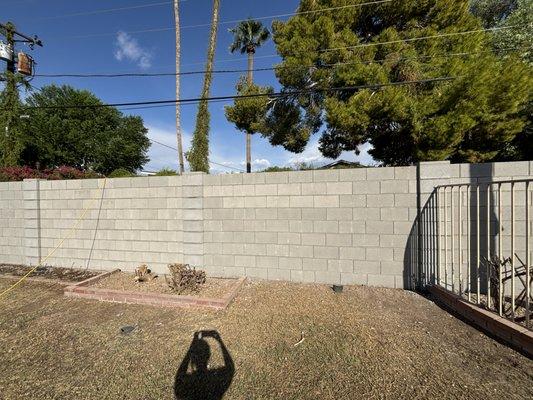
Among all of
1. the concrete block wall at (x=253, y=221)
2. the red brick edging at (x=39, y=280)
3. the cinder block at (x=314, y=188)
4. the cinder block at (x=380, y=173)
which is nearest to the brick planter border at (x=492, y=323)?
the concrete block wall at (x=253, y=221)

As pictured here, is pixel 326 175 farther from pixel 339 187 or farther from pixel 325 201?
pixel 325 201

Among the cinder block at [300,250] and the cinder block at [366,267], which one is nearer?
the cinder block at [366,267]

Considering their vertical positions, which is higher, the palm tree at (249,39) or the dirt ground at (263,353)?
the palm tree at (249,39)

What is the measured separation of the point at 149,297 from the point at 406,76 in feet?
26.8

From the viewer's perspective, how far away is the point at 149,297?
4.58 m

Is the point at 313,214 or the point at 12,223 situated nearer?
the point at 313,214

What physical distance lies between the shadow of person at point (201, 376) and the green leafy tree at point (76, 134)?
25241 mm

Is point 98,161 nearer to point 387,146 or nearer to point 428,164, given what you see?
point 387,146

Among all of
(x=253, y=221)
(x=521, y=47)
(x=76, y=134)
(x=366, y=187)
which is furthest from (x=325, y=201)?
(x=76, y=134)

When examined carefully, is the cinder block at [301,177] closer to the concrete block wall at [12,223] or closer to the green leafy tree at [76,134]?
the concrete block wall at [12,223]

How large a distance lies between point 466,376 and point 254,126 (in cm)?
862

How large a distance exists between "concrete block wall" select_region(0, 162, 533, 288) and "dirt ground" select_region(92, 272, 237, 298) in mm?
331

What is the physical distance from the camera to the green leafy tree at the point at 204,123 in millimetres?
13242

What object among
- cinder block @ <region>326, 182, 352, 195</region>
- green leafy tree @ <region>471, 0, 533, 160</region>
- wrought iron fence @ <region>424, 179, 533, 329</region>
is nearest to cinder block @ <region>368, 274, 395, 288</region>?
wrought iron fence @ <region>424, 179, 533, 329</region>
